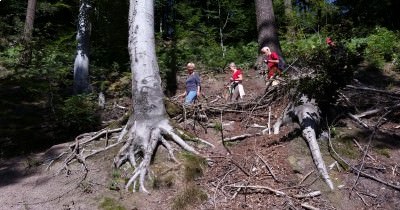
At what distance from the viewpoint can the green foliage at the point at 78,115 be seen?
958 cm

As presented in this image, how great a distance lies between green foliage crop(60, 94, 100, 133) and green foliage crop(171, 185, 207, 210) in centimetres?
460

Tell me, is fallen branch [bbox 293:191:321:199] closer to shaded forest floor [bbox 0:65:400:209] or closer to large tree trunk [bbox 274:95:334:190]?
shaded forest floor [bbox 0:65:400:209]

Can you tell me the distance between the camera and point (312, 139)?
21.4ft

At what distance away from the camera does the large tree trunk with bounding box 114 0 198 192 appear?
685cm

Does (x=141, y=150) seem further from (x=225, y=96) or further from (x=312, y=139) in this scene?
(x=225, y=96)

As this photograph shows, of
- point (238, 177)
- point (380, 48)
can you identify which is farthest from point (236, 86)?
point (380, 48)

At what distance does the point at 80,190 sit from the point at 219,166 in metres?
2.18

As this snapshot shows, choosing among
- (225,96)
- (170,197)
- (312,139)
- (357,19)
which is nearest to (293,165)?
(312,139)

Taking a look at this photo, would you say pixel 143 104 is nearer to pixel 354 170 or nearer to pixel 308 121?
pixel 308 121

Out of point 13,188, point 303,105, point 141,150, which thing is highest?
point 303,105

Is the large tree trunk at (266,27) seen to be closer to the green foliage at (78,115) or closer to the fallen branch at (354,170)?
the green foliage at (78,115)

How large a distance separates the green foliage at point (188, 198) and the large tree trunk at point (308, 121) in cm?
177

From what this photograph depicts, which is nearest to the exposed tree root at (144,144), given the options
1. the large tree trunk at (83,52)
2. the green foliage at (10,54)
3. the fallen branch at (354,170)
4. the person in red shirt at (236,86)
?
the fallen branch at (354,170)

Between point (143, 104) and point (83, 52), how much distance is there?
261 inches
